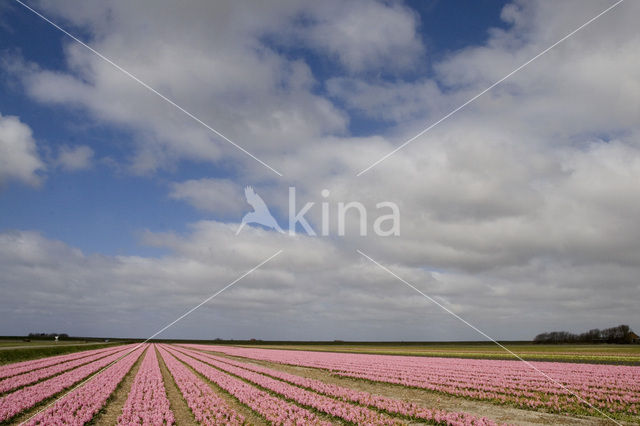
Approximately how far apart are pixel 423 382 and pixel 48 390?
18870 millimetres

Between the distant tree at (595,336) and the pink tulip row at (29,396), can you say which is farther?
the distant tree at (595,336)

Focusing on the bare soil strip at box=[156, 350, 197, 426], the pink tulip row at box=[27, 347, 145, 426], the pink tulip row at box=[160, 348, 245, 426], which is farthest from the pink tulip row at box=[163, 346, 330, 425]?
the pink tulip row at box=[27, 347, 145, 426]

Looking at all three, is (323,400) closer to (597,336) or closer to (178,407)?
(178,407)

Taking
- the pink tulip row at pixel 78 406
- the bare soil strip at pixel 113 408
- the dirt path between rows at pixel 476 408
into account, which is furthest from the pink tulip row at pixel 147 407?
the dirt path between rows at pixel 476 408

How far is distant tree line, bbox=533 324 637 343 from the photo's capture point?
438 feet

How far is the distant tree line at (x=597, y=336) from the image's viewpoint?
133 meters

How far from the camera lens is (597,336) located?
477 feet

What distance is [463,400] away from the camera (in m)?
17.0

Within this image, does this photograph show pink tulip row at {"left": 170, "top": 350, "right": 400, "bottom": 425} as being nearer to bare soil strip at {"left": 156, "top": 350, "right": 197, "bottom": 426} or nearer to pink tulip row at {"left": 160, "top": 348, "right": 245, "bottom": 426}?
pink tulip row at {"left": 160, "top": 348, "right": 245, "bottom": 426}

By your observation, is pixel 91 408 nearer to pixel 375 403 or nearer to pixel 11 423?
pixel 11 423

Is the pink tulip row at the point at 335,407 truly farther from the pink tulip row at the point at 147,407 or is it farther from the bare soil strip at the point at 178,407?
the pink tulip row at the point at 147,407

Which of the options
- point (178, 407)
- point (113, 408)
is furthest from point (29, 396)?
point (178, 407)

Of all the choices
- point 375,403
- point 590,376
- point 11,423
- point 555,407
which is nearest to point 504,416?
point 555,407

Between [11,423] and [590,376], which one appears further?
[590,376]
